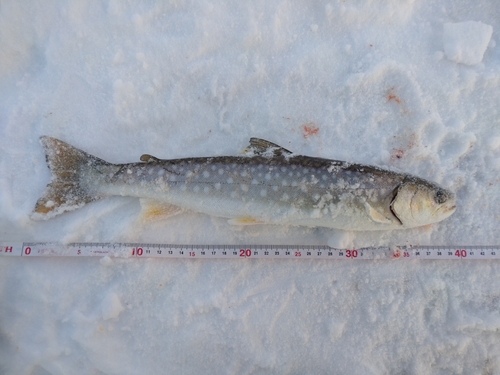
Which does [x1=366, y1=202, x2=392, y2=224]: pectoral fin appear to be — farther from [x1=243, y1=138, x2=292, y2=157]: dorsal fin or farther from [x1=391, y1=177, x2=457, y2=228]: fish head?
[x1=243, y1=138, x2=292, y2=157]: dorsal fin

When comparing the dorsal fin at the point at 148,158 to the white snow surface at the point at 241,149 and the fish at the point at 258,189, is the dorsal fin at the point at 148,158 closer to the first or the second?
the fish at the point at 258,189

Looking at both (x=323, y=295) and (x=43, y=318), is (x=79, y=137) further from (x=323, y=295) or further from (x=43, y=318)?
(x=323, y=295)

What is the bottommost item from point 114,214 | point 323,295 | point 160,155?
point 323,295

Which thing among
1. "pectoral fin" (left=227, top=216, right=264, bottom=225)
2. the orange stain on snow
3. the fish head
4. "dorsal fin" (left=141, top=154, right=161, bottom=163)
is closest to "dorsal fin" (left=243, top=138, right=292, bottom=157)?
the orange stain on snow

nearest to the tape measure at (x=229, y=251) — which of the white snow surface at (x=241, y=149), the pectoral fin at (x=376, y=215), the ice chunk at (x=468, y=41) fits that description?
the white snow surface at (x=241, y=149)

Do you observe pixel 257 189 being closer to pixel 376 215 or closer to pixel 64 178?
pixel 376 215

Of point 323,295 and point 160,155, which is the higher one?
point 160,155

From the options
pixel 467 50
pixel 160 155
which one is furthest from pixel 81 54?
pixel 467 50
